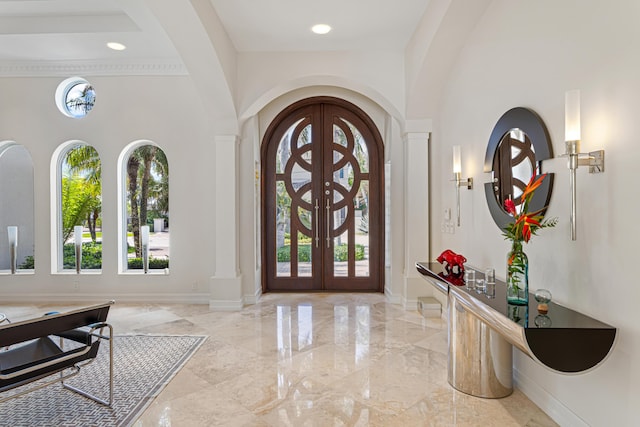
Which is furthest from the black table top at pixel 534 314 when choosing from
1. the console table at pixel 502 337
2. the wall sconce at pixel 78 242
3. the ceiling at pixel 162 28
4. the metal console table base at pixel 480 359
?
the wall sconce at pixel 78 242

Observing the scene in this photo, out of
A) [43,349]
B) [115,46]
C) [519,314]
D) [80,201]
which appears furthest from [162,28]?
[519,314]

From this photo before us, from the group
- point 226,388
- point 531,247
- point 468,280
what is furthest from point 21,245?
point 531,247

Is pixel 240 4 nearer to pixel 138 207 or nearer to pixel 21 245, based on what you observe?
pixel 138 207

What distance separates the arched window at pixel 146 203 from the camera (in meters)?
5.32

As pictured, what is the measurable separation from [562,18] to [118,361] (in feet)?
13.2

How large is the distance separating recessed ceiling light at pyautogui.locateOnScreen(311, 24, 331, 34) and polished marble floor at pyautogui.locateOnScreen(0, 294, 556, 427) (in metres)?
3.17

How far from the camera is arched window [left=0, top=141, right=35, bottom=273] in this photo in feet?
17.5

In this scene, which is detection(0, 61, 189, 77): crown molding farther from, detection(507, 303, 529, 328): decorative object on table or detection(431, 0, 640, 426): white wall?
detection(507, 303, 529, 328): decorative object on table

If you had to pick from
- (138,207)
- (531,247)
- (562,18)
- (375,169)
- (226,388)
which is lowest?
(226,388)

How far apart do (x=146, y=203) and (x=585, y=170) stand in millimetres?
5036

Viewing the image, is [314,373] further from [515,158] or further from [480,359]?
[515,158]

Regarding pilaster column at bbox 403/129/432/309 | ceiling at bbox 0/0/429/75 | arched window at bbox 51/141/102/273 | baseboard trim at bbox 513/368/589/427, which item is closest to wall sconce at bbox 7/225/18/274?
arched window at bbox 51/141/102/273

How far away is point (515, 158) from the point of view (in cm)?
278

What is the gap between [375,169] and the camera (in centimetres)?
564
